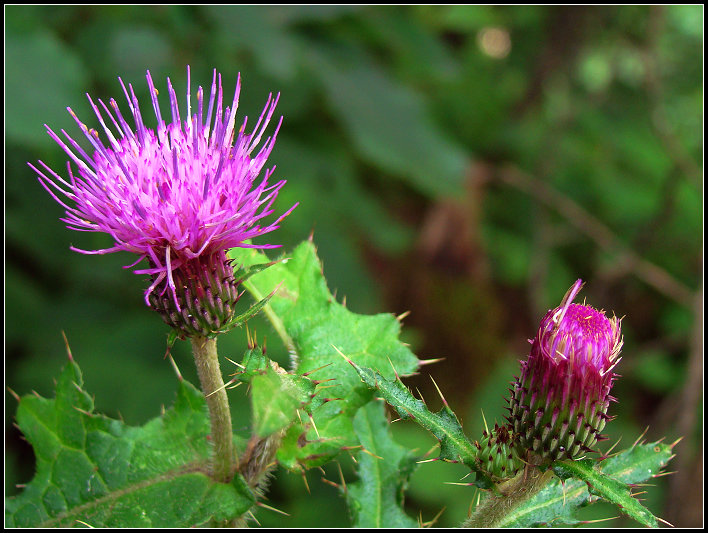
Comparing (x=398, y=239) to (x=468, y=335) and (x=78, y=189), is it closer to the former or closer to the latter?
(x=468, y=335)

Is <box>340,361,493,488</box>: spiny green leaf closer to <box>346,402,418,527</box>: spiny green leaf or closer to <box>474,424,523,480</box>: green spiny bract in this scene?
<box>474,424,523,480</box>: green spiny bract

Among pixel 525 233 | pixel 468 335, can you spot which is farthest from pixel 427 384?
pixel 525 233

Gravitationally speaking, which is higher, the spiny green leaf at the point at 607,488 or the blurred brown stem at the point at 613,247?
the blurred brown stem at the point at 613,247

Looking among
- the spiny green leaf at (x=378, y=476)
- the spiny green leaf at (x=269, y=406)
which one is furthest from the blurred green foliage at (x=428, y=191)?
the spiny green leaf at (x=269, y=406)

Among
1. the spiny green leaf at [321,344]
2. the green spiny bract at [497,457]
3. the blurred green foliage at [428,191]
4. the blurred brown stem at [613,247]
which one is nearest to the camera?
the green spiny bract at [497,457]

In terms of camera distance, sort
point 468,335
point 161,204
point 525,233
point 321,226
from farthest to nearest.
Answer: point 525,233
point 468,335
point 321,226
point 161,204

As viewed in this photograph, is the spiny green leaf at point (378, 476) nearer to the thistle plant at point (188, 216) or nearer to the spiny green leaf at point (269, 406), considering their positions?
the thistle plant at point (188, 216)

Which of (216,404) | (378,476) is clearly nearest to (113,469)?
(216,404)

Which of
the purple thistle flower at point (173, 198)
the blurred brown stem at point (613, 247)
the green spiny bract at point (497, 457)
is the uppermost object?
the blurred brown stem at point (613, 247)
